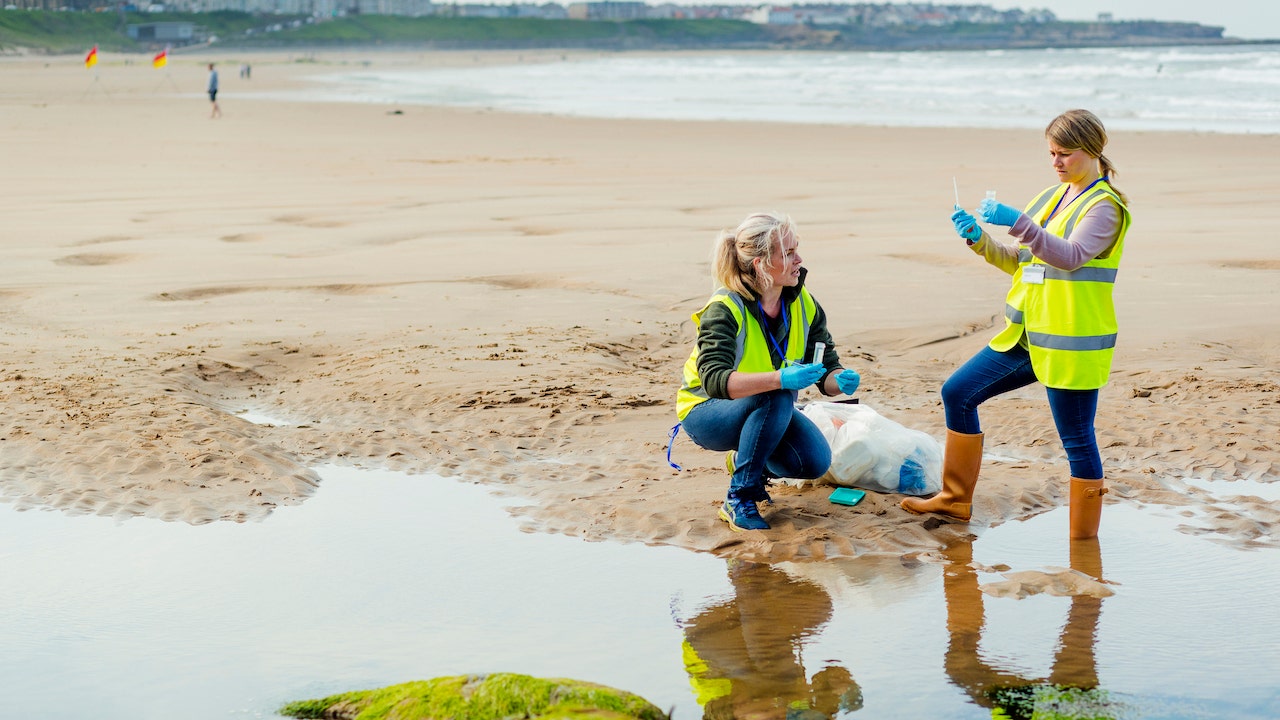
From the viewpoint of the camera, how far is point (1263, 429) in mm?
6129

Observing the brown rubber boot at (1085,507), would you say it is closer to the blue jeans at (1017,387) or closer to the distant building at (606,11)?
the blue jeans at (1017,387)

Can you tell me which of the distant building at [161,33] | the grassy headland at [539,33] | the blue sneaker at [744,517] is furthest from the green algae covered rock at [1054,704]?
the distant building at [161,33]

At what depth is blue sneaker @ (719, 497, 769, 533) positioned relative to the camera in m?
4.83

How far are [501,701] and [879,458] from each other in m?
2.52

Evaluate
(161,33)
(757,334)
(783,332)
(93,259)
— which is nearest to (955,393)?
(783,332)

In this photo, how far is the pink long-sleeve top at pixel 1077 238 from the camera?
4.27 meters

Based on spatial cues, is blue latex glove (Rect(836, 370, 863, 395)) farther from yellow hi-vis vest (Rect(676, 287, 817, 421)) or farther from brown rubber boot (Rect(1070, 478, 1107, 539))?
brown rubber boot (Rect(1070, 478, 1107, 539))

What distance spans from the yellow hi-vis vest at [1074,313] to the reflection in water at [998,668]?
→ 0.70m

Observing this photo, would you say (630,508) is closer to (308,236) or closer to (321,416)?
(321,416)

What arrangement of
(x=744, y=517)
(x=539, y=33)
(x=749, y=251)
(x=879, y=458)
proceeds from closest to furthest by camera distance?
(x=749, y=251) < (x=744, y=517) < (x=879, y=458) < (x=539, y=33)

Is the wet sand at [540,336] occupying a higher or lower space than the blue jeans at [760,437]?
lower

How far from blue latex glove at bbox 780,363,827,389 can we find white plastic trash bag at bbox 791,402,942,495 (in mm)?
936

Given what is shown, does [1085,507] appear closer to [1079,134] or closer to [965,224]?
[965,224]

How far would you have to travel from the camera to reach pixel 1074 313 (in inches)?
175
